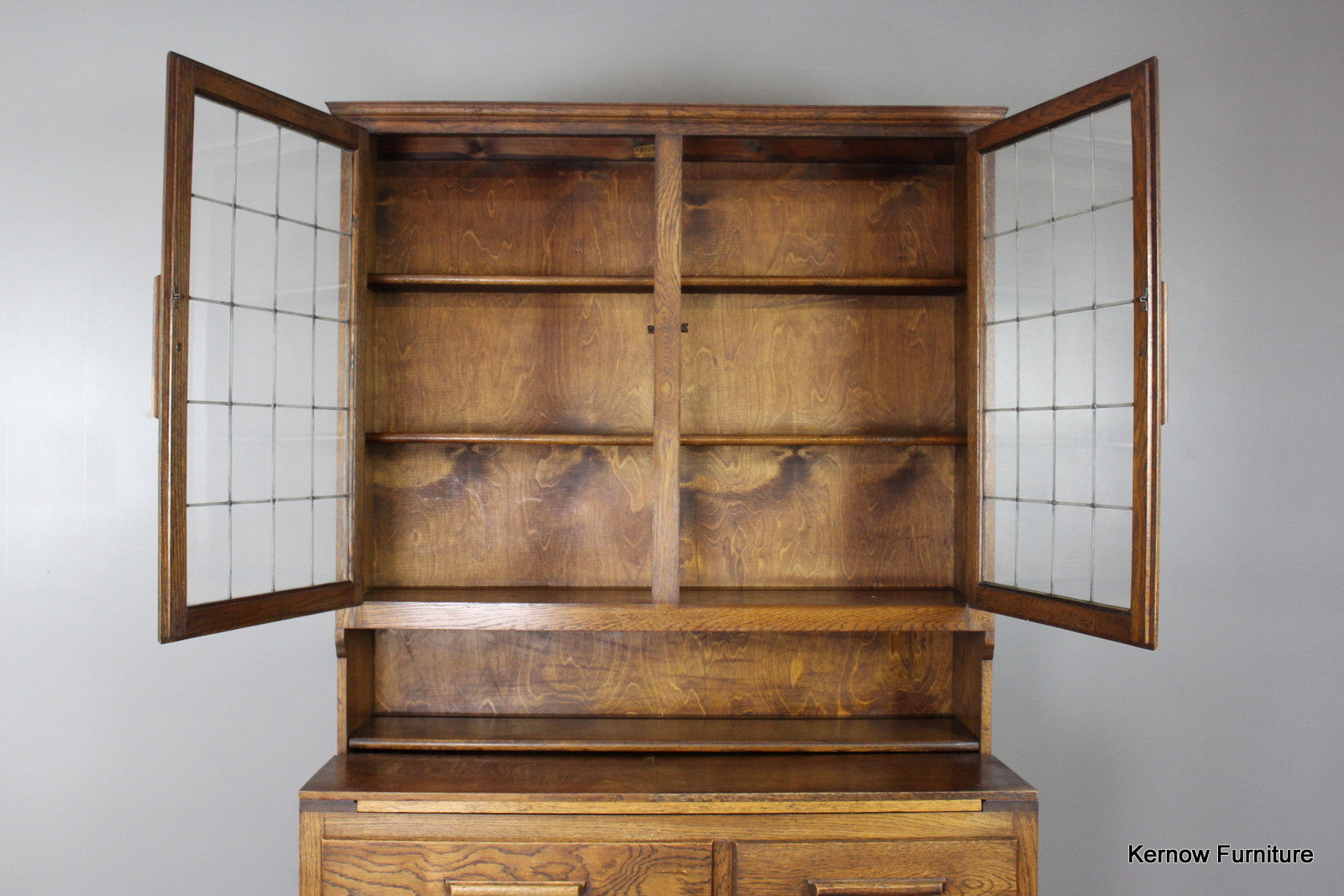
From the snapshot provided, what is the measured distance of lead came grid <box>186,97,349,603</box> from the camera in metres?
2.26

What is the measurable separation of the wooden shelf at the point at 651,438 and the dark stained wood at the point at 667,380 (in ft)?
0.23

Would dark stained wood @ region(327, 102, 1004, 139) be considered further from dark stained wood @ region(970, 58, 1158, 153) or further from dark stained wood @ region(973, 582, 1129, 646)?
dark stained wood @ region(973, 582, 1129, 646)

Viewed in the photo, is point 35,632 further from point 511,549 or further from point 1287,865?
point 1287,865

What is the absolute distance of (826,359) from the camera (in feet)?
8.57

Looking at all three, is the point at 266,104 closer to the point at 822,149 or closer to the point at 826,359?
the point at 822,149

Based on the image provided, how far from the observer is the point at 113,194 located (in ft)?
9.29

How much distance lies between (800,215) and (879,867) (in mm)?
1826

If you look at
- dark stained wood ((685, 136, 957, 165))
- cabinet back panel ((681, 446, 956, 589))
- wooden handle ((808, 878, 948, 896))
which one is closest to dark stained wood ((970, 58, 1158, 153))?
dark stained wood ((685, 136, 957, 165))

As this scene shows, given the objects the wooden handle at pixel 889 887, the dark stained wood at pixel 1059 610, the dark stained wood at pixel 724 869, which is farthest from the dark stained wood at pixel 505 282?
the wooden handle at pixel 889 887

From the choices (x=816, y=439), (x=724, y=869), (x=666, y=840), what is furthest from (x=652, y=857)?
(x=816, y=439)

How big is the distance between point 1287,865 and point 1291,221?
7.01 ft

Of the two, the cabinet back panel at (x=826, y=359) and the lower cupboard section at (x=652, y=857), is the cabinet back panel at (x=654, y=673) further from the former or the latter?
the cabinet back panel at (x=826, y=359)

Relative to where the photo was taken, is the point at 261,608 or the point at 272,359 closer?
the point at 261,608

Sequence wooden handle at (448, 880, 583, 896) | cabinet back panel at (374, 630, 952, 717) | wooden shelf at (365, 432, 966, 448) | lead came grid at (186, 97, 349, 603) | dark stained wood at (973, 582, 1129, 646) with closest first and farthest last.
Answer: dark stained wood at (973, 582, 1129, 646) < wooden handle at (448, 880, 583, 896) < lead came grid at (186, 97, 349, 603) < wooden shelf at (365, 432, 966, 448) < cabinet back panel at (374, 630, 952, 717)
